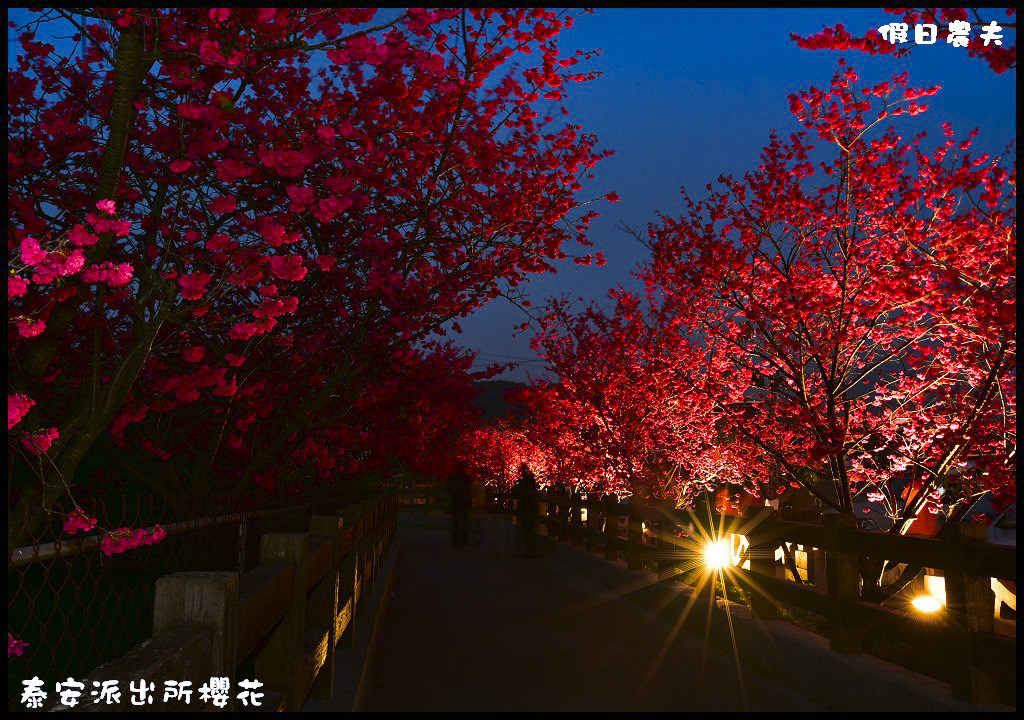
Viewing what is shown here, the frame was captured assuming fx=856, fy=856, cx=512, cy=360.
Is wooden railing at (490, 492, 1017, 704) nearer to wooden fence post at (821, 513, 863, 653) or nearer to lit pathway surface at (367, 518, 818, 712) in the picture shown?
wooden fence post at (821, 513, 863, 653)

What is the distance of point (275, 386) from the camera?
10453 mm

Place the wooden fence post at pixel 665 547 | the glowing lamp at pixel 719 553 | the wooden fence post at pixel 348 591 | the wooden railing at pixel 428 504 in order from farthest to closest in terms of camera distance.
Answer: the wooden railing at pixel 428 504
the wooden fence post at pixel 665 547
the glowing lamp at pixel 719 553
the wooden fence post at pixel 348 591

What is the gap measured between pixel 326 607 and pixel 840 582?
3987mm

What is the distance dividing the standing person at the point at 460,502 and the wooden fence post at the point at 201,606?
19.3m

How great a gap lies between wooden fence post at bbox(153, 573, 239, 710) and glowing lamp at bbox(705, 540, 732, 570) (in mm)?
7642

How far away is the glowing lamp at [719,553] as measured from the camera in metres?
9.65

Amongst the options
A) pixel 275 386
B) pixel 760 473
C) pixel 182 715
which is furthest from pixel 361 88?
pixel 760 473

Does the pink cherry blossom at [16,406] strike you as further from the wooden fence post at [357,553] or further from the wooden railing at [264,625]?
the wooden fence post at [357,553]

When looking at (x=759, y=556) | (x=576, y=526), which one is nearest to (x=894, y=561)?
(x=759, y=556)

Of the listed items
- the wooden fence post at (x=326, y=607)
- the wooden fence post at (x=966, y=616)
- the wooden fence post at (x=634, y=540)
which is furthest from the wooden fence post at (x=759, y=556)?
the wooden fence post at (x=326, y=607)

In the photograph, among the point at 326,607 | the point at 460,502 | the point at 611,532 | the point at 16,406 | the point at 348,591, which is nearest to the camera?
the point at 16,406

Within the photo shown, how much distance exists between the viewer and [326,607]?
5602mm

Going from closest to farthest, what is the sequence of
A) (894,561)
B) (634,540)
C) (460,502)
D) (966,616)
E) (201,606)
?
(201,606), (966,616), (894,561), (634,540), (460,502)

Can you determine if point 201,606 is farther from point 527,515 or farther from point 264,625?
point 527,515
